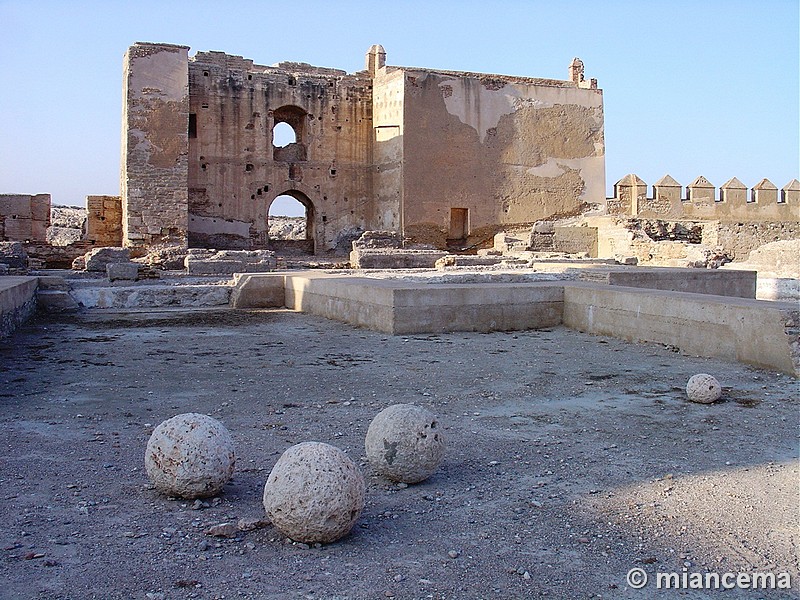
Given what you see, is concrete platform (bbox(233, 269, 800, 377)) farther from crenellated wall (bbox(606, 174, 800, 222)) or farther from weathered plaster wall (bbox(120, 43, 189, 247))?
crenellated wall (bbox(606, 174, 800, 222))

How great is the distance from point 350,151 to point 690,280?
15697 mm

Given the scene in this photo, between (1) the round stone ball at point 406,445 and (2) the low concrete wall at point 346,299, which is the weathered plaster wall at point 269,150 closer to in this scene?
(2) the low concrete wall at point 346,299

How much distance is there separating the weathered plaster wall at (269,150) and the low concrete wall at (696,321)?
16456mm

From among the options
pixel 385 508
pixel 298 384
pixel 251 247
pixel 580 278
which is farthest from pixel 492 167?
pixel 385 508

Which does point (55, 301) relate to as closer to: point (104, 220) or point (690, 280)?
point (690, 280)

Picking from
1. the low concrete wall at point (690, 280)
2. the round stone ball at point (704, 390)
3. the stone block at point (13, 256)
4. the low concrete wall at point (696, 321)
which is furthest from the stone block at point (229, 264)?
the round stone ball at point (704, 390)

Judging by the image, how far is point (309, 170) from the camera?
24.5m

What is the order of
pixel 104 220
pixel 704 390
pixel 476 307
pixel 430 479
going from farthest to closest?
pixel 104 220
pixel 476 307
pixel 704 390
pixel 430 479

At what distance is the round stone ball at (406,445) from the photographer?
135 inches

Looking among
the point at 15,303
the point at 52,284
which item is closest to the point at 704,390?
the point at 15,303

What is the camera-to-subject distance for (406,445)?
344 centimetres

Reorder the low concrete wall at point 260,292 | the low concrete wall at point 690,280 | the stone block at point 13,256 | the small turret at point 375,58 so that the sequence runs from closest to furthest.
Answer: the low concrete wall at point 690,280, the low concrete wall at point 260,292, the stone block at point 13,256, the small turret at point 375,58

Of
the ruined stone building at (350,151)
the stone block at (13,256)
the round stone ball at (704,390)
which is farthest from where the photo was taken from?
the ruined stone building at (350,151)

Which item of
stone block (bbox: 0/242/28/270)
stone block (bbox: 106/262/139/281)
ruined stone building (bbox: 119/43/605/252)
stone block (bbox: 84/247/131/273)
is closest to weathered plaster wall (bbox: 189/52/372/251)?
ruined stone building (bbox: 119/43/605/252)
